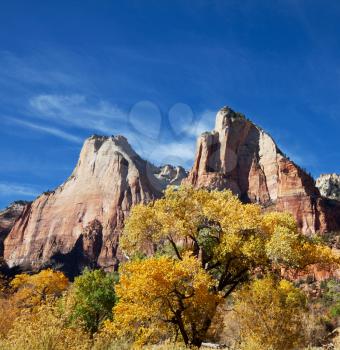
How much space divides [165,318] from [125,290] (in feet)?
10.0

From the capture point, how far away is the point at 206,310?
69.8 feet

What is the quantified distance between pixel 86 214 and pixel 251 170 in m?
59.1

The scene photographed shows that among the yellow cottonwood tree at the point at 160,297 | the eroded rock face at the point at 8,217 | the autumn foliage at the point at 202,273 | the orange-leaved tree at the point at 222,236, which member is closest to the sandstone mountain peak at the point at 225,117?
the eroded rock face at the point at 8,217

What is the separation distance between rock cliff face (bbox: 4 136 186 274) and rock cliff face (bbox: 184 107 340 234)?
24.1 metres

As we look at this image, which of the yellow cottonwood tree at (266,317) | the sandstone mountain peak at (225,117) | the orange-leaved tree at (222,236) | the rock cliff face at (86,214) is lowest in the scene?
the yellow cottonwood tree at (266,317)

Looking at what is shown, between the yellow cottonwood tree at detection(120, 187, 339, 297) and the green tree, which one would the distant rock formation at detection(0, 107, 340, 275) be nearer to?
the green tree

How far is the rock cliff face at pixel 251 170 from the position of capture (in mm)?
136000

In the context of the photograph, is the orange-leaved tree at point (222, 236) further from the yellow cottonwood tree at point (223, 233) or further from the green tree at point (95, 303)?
the green tree at point (95, 303)

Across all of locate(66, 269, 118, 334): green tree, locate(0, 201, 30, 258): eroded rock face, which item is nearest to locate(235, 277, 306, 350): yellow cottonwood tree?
locate(66, 269, 118, 334): green tree

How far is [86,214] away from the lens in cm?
15738

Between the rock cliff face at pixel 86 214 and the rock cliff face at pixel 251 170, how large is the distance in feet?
79.2

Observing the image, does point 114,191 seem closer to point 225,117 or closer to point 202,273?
point 225,117

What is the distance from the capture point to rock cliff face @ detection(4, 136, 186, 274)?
151875mm

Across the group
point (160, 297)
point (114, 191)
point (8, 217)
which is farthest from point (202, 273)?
point (8, 217)
